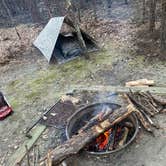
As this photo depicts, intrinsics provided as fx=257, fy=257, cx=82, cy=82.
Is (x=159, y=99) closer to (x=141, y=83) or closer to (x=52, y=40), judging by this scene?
(x=141, y=83)

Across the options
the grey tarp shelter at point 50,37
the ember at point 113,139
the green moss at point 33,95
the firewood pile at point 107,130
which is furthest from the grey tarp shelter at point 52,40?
the ember at point 113,139

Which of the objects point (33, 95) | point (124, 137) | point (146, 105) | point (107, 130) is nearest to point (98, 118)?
point (107, 130)

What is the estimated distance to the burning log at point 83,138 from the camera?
5305 millimetres

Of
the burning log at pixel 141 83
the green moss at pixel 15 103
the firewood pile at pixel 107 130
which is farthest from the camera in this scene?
the green moss at pixel 15 103

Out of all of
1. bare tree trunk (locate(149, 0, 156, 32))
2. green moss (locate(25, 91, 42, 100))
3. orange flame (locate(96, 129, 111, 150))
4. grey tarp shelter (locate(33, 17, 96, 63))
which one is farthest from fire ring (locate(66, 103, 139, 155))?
bare tree trunk (locate(149, 0, 156, 32))

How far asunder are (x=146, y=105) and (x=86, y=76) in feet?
10.4

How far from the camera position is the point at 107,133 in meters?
6.13

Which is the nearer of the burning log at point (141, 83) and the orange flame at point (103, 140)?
the orange flame at point (103, 140)

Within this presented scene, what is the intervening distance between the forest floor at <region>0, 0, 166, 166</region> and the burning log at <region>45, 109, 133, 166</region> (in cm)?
46

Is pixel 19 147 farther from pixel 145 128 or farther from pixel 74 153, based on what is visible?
pixel 145 128

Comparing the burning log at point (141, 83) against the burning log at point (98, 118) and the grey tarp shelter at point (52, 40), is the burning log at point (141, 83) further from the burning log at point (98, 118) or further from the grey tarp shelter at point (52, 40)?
the grey tarp shelter at point (52, 40)

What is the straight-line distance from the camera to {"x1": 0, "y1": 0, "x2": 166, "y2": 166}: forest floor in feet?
19.0

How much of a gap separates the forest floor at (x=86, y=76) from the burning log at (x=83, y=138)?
46cm

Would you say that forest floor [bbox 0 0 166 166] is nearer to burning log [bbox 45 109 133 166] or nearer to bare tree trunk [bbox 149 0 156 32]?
burning log [bbox 45 109 133 166]
